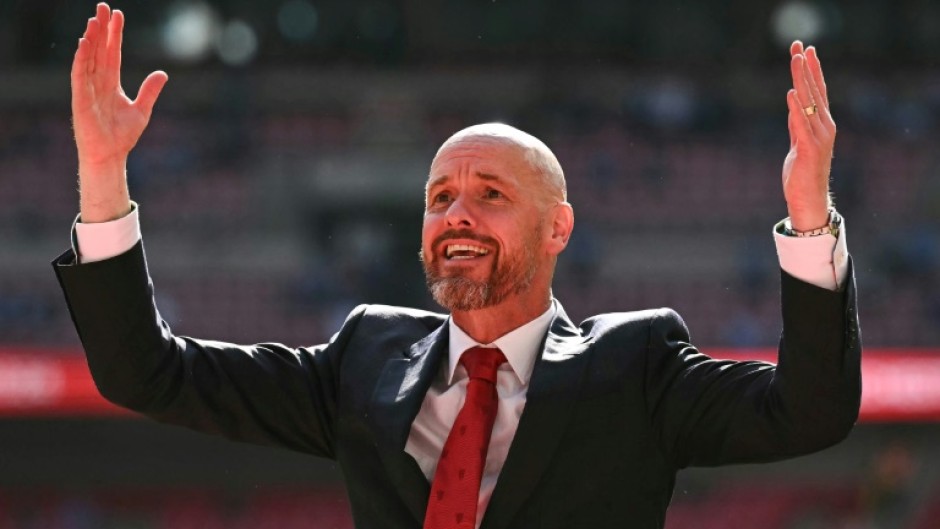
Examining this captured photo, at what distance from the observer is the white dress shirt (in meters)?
2.93

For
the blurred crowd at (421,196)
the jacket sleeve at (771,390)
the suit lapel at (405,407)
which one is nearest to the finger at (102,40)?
the suit lapel at (405,407)

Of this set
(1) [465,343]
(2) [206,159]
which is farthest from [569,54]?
(1) [465,343]

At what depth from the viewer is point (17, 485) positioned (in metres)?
12.8

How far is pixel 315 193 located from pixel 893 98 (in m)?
6.69

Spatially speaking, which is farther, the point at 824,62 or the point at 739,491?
the point at 824,62

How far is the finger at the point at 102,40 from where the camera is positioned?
3238 millimetres

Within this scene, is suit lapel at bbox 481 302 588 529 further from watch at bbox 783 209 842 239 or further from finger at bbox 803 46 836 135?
finger at bbox 803 46 836 135

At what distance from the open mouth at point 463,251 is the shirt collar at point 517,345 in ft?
0.63

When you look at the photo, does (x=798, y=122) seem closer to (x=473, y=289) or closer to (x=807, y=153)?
(x=807, y=153)

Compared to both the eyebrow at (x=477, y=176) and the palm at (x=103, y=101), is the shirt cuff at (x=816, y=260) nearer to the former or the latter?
the eyebrow at (x=477, y=176)

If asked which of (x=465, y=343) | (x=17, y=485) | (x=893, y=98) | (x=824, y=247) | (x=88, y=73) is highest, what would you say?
(x=88, y=73)

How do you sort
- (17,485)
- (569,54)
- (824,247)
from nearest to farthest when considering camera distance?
(824,247) < (17,485) < (569,54)

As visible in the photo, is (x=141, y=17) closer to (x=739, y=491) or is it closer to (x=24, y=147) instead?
(x=24, y=147)

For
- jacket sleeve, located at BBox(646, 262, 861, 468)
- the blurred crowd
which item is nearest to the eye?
jacket sleeve, located at BBox(646, 262, 861, 468)
